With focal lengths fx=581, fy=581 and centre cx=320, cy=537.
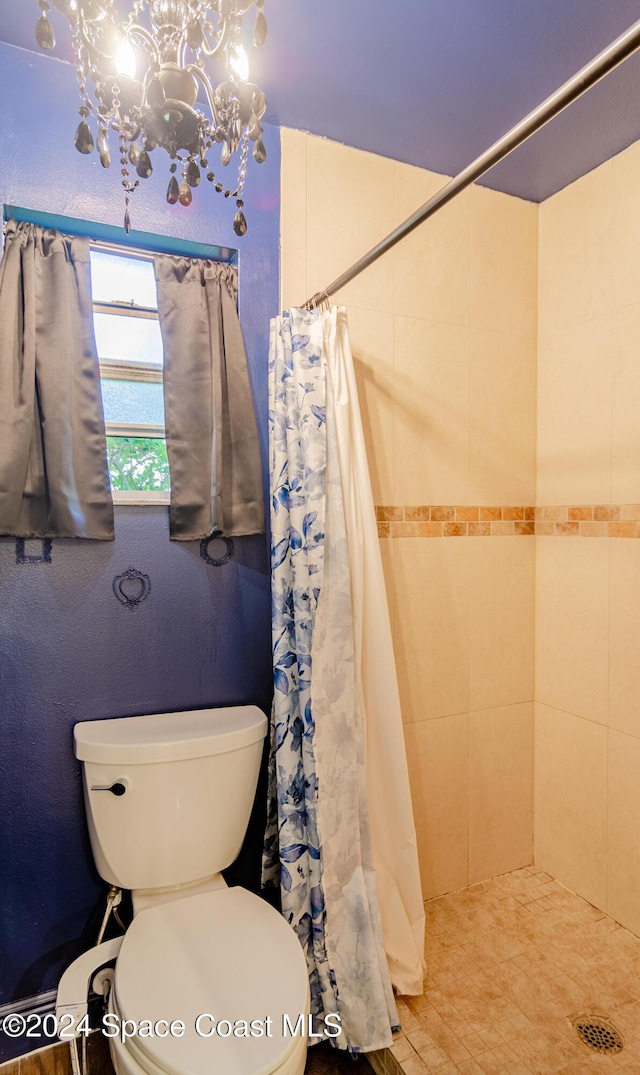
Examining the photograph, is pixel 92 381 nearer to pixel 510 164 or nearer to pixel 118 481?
pixel 118 481

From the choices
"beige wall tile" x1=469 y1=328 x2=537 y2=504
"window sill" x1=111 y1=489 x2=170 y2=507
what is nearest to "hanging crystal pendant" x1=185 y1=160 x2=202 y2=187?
"window sill" x1=111 y1=489 x2=170 y2=507

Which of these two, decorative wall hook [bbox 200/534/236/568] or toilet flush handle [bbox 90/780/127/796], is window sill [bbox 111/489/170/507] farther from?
toilet flush handle [bbox 90/780/127/796]

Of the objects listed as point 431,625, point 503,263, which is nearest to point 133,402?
point 431,625

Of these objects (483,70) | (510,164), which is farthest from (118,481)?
(510,164)

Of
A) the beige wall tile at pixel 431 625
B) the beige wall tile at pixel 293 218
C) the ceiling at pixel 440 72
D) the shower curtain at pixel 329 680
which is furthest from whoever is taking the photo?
the beige wall tile at pixel 431 625

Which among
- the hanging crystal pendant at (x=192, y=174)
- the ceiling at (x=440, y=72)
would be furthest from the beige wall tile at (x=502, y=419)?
the hanging crystal pendant at (x=192, y=174)

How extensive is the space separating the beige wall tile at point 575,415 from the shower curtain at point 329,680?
0.86 meters

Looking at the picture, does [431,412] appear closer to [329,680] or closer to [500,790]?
[329,680]

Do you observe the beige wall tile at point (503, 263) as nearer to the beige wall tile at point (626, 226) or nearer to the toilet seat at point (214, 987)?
the beige wall tile at point (626, 226)

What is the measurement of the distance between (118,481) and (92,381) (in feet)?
0.86

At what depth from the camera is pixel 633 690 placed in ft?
5.68

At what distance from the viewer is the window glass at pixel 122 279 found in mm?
1529

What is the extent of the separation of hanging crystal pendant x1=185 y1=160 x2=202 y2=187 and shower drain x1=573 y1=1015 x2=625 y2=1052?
6.53 feet

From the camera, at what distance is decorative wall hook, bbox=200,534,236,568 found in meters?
1.56
